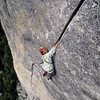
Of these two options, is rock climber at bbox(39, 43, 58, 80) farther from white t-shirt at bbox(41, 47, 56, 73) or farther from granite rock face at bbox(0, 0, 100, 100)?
granite rock face at bbox(0, 0, 100, 100)

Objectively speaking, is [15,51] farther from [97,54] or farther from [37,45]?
[97,54]

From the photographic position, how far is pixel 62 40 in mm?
7602

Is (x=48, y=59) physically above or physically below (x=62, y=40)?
below

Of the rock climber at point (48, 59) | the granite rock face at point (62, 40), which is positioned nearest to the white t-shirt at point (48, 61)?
the rock climber at point (48, 59)

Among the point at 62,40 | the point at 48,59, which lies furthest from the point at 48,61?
the point at 62,40

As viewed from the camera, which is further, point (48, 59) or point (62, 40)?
point (48, 59)

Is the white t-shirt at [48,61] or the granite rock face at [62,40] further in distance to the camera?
Answer: the white t-shirt at [48,61]

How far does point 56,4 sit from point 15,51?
430 centimetres

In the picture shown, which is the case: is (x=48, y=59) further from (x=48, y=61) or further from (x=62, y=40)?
(x=62, y=40)

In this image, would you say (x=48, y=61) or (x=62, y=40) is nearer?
(x=62, y=40)

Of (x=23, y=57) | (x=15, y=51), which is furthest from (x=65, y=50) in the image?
(x=15, y=51)

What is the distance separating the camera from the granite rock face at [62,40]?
6.79m

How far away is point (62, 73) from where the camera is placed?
834cm

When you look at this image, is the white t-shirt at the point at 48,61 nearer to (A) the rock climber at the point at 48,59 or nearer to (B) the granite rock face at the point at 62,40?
(A) the rock climber at the point at 48,59
